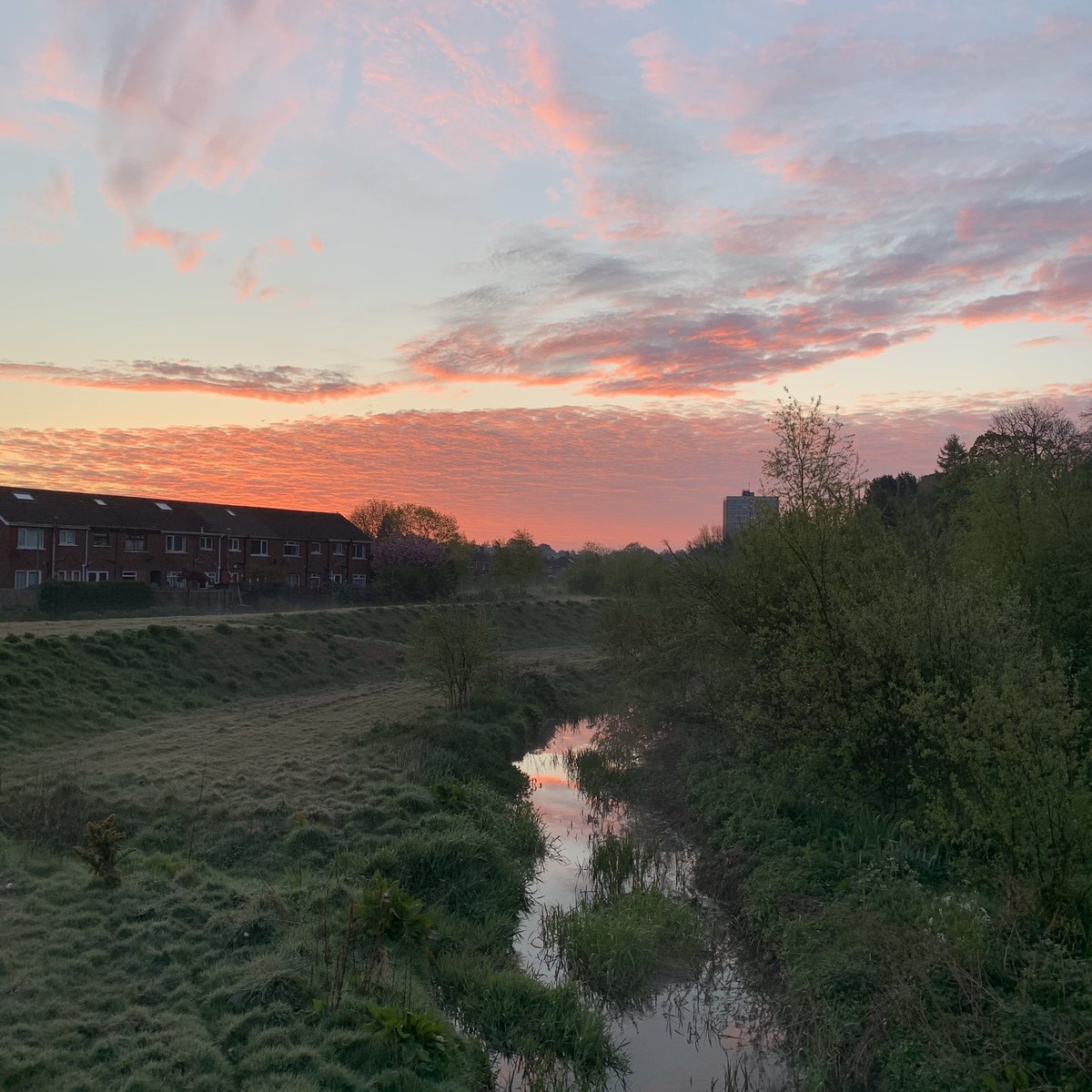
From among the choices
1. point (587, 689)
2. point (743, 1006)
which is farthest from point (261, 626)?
point (743, 1006)

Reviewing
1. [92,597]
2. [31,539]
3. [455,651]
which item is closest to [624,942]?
[455,651]

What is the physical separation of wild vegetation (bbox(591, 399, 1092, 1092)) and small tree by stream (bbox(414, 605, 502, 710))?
5304 mm

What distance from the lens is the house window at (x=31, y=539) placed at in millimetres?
49522

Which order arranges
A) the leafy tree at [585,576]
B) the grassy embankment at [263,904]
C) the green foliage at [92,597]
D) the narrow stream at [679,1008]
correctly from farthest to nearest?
1. the leafy tree at [585,576]
2. the green foliage at [92,597]
3. the narrow stream at [679,1008]
4. the grassy embankment at [263,904]

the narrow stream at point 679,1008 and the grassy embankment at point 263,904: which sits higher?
the grassy embankment at point 263,904

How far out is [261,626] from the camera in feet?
115

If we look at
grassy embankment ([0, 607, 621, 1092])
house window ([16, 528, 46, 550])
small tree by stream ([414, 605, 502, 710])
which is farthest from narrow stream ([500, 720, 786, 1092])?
house window ([16, 528, 46, 550])

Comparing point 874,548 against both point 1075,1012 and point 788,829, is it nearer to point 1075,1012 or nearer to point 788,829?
point 788,829

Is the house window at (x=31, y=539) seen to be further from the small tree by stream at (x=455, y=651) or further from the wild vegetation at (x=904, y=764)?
the wild vegetation at (x=904, y=764)

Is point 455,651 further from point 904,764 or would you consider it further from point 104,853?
point 904,764

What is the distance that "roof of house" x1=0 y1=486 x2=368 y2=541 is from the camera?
5091 cm

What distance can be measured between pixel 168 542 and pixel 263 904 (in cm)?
5291

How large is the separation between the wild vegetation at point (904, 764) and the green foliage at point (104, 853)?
860 cm

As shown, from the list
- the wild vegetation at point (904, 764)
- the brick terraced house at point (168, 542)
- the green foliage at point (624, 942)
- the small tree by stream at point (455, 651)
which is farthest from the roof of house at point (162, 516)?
the green foliage at point (624, 942)
